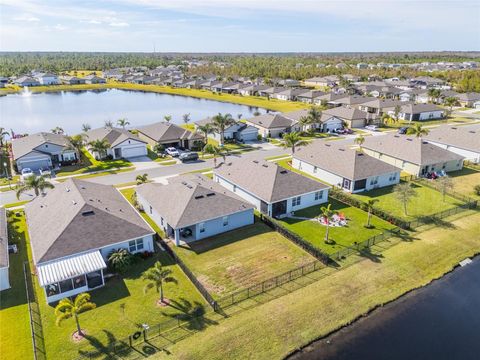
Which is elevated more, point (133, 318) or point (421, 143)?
point (421, 143)

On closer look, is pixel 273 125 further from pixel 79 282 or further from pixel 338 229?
pixel 79 282

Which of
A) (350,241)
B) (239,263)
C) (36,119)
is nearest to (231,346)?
(239,263)

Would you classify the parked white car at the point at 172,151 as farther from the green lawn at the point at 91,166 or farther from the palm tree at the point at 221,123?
the palm tree at the point at 221,123

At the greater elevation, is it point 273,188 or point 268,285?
point 273,188

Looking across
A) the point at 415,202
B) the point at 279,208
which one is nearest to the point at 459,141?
the point at 415,202

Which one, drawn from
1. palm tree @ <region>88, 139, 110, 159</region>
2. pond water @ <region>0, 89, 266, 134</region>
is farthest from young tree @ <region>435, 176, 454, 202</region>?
pond water @ <region>0, 89, 266, 134</region>

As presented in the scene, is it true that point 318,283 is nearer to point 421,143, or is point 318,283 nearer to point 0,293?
point 0,293

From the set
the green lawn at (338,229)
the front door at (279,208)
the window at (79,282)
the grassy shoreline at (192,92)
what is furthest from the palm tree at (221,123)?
the window at (79,282)
